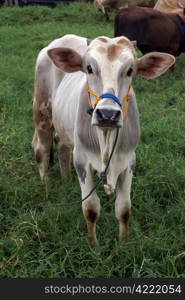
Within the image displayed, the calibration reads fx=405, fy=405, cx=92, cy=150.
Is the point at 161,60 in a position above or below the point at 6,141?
above

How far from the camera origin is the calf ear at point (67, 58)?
7.78 feet

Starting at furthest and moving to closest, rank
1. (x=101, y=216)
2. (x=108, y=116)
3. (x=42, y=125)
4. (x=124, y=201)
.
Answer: (x=42, y=125) < (x=101, y=216) < (x=124, y=201) < (x=108, y=116)

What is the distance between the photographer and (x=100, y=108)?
1.91 metres

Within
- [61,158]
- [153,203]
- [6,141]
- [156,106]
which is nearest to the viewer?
[153,203]

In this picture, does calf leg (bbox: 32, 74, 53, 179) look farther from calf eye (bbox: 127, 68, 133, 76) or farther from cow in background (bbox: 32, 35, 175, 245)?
calf eye (bbox: 127, 68, 133, 76)

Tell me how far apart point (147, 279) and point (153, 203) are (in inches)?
34.0

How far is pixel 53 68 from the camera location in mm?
3197

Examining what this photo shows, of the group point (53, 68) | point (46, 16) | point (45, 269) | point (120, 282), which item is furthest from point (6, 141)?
point (46, 16)

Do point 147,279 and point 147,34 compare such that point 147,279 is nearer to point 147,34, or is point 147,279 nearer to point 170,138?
point 170,138

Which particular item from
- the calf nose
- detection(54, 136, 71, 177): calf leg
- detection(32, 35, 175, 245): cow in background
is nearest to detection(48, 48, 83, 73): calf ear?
detection(32, 35, 175, 245): cow in background

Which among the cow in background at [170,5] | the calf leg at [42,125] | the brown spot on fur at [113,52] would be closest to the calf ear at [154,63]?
the brown spot on fur at [113,52]

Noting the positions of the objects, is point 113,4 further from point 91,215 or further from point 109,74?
point 109,74

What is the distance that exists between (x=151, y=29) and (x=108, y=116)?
4.95 meters

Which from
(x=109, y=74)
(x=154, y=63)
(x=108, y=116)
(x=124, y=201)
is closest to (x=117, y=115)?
(x=108, y=116)
